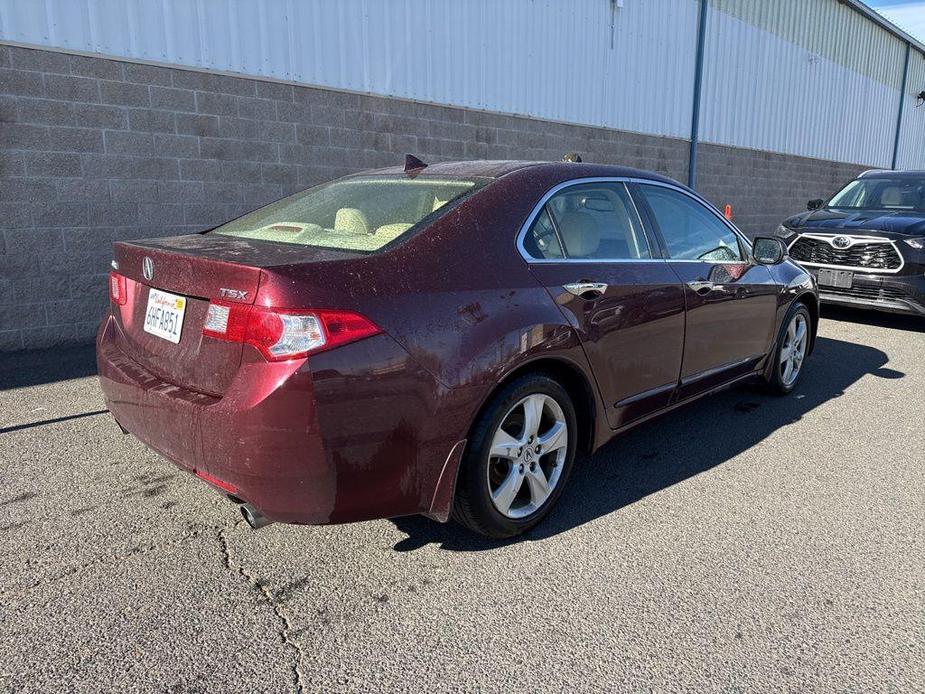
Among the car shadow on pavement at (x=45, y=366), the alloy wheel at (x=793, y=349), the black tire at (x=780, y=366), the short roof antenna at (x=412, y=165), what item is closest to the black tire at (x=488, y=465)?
the short roof antenna at (x=412, y=165)

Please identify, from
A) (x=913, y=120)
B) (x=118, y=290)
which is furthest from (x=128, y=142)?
(x=913, y=120)

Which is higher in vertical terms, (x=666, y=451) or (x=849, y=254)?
(x=849, y=254)

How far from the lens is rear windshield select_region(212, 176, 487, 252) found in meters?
2.77

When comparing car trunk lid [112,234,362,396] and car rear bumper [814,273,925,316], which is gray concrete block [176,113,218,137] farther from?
car rear bumper [814,273,925,316]

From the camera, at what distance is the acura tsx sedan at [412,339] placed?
89.0 inches

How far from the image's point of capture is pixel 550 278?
2938 millimetres

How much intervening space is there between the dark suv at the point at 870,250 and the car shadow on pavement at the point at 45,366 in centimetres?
728

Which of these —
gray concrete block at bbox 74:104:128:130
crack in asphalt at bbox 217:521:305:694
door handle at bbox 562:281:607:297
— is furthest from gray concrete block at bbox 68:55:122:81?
door handle at bbox 562:281:607:297

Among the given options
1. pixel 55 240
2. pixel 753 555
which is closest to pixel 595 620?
pixel 753 555

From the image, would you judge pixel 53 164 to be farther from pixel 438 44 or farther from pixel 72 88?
pixel 438 44

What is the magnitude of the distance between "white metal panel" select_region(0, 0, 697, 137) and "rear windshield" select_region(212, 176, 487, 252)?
12.0ft

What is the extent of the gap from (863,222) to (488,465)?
686 centimetres

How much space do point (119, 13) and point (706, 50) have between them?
36.0ft

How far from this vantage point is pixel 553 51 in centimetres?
998
